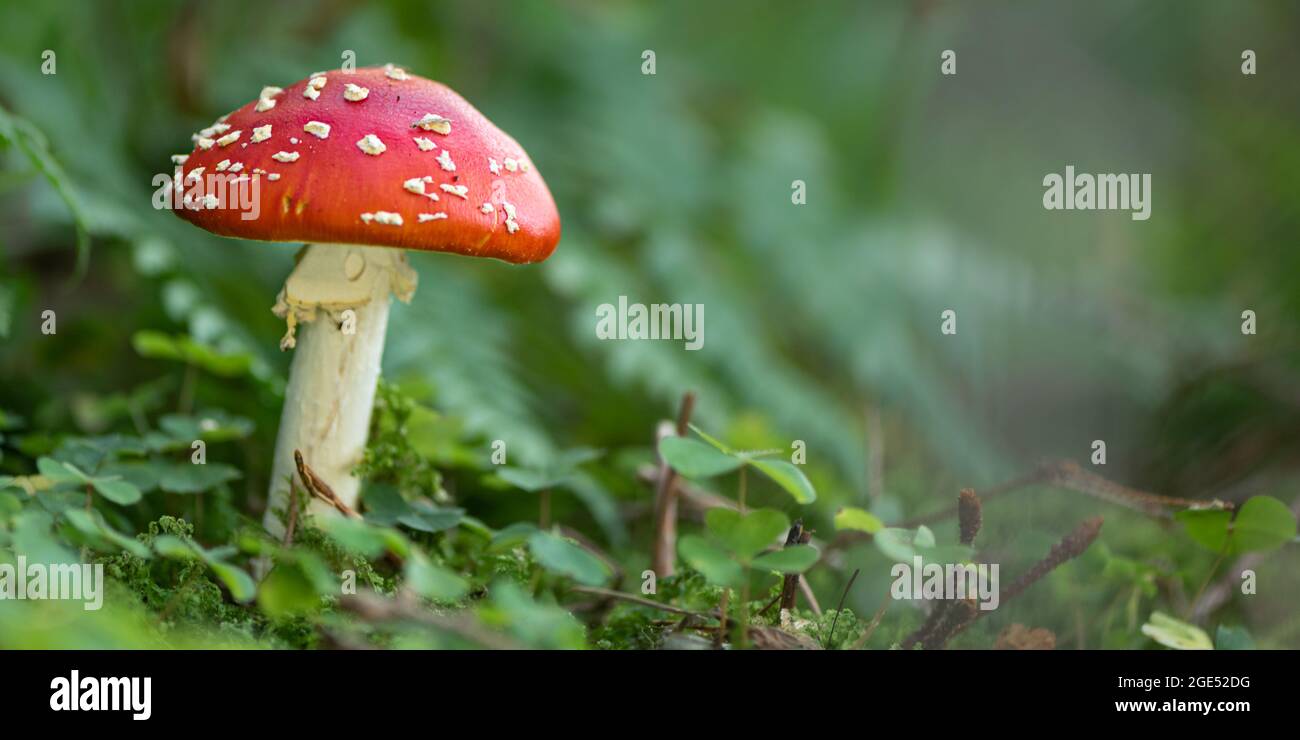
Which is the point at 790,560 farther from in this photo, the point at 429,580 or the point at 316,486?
the point at 316,486

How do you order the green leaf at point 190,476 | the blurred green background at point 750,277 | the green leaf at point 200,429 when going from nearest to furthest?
the green leaf at point 190,476, the green leaf at point 200,429, the blurred green background at point 750,277

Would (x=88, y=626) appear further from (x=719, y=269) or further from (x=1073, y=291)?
(x=1073, y=291)

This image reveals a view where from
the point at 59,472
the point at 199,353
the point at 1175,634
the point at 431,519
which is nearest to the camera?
the point at 59,472

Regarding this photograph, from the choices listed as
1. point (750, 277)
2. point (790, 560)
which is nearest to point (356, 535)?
point (790, 560)

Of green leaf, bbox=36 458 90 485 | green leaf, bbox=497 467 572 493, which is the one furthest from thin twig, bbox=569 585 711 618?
green leaf, bbox=36 458 90 485

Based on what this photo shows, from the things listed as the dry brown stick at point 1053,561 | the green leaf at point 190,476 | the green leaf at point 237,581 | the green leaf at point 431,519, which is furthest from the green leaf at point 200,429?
the dry brown stick at point 1053,561

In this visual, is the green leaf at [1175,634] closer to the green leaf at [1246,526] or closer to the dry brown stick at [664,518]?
the green leaf at [1246,526]
